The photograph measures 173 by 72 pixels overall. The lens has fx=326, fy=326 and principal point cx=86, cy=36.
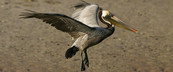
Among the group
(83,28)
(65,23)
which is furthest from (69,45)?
(65,23)

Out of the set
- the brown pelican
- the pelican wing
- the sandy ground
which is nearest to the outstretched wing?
the brown pelican

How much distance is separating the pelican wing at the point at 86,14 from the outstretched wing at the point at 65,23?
74 cm

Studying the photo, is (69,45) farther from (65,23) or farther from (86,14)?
(65,23)

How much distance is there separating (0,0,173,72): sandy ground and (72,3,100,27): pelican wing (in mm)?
240

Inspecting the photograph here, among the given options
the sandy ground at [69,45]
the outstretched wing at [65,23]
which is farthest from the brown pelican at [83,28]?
the sandy ground at [69,45]

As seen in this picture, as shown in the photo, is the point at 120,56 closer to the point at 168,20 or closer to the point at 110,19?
the point at 110,19

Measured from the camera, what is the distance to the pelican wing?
6.78 m

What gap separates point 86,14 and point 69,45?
117 cm

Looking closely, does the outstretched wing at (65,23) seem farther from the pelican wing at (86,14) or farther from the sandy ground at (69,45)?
the sandy ground at (69,45)

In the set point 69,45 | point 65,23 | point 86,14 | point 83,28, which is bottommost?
point 69,45

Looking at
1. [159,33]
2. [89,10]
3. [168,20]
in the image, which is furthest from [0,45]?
[168,20]

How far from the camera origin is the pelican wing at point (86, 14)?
678 cm

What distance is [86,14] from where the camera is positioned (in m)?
6.96

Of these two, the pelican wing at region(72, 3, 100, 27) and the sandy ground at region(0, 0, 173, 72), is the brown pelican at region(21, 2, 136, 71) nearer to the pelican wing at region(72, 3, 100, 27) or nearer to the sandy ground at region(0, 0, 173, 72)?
the pelican wing at region(72, 3, 100, 27)
